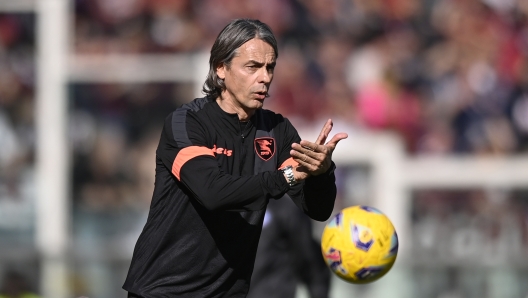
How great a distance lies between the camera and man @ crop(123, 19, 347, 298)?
4.61m

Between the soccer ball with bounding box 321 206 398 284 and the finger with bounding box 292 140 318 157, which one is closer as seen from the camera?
the finger with bounding box 292 140 318 157

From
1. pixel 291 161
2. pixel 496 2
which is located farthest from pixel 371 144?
pixel 291 161

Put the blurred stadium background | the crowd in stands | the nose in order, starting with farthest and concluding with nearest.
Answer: the crowd in stands < the blurred stadium background < the nose

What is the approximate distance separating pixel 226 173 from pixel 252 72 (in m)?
0.52

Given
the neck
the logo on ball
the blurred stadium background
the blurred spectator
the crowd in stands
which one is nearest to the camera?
the neck

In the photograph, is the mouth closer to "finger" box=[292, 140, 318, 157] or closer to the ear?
the ear

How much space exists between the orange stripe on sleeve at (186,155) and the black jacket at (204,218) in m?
0.06

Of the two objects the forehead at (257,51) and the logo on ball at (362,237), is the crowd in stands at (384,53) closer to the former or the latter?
the logo on ball at (362,237)

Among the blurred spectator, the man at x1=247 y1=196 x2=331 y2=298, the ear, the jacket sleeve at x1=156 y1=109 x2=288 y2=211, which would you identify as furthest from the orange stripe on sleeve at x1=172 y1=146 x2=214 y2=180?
the blurred spectator

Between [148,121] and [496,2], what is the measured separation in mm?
5056

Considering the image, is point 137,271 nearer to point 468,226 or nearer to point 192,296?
point 192,296

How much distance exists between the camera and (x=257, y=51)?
181 inches

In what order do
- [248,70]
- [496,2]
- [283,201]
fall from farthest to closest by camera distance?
[496,2] < [283,201] < [248,70]

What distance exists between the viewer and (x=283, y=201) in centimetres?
737
